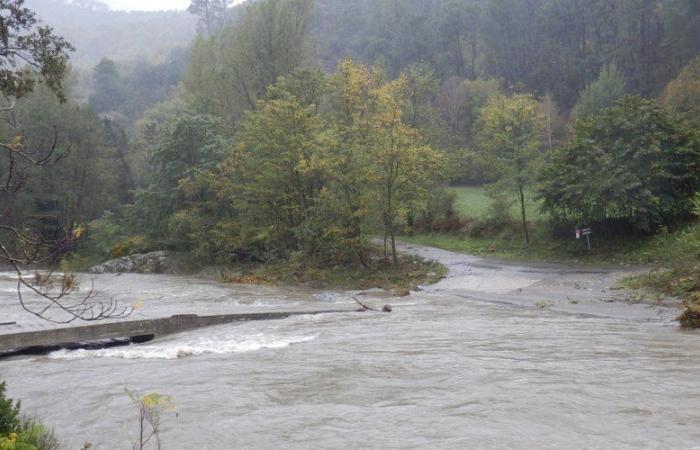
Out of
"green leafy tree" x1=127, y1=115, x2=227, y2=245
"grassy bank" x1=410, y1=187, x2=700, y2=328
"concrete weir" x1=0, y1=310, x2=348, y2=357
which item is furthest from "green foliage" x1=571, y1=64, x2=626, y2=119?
"concrete weir" x1=0, y1=310, x2=348, y2=357

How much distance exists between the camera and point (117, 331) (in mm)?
16625

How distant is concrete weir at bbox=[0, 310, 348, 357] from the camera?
15.0 metres

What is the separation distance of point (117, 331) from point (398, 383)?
9.43 m

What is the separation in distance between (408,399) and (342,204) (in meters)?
24.4

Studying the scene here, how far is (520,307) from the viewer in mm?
20875

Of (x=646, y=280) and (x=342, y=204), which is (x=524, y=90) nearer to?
(x=342, y=204)

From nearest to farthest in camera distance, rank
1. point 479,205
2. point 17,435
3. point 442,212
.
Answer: point 17,435, point 442,212, point 479,205

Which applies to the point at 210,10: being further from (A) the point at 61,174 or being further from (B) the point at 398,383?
(B) the point at 398,383

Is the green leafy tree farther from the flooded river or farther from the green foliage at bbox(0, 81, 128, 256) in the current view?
the flooded river

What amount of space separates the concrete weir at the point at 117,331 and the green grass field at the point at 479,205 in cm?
2216

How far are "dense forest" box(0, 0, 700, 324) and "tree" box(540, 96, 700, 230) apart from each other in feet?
0.27

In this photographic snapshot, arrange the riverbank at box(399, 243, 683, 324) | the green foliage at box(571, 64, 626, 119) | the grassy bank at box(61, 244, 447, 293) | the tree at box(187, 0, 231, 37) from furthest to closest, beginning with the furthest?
the tree at box(187, 0, 231, 37), the green foliage at box(571, 64, 626, 119), the grassy bank at box(61, 244, 447, 293), the riverbank at box(399, 243, 683, 324)

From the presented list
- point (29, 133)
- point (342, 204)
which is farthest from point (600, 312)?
point (29, 133)

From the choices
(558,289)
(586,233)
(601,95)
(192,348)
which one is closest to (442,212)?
(586,233)
